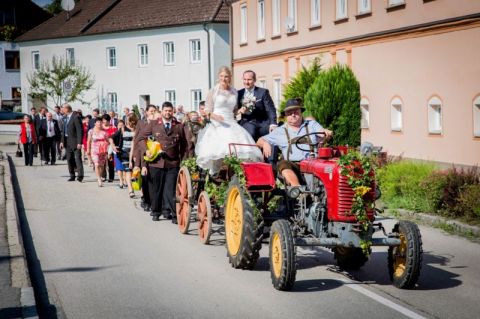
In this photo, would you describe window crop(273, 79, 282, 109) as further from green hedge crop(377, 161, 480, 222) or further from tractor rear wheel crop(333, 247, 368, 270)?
tractor rear wheel crop(333, 247, 368, 270)

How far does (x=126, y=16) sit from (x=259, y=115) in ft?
176

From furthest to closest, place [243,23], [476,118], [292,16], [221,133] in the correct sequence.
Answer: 1. [243,23]
2. [292,16]
3. [476,118]
4. [221,133]

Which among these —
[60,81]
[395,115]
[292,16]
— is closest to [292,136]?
[395,115]

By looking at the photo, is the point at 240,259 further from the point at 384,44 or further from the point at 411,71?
the point at 384,44

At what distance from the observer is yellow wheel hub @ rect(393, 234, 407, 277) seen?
31.0ft

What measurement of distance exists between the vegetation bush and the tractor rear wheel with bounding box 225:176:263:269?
18.4 feet

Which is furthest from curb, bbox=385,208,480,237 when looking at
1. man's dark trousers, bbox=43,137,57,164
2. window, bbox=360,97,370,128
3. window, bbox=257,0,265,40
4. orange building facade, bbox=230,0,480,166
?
window, bbox=257,0,265,40

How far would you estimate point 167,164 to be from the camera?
16062 millimetres

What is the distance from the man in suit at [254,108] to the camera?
13977 millimetres

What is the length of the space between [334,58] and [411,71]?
627cm

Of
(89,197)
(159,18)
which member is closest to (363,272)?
(89,197)

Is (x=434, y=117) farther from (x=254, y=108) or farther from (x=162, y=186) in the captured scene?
(x=254, y=108)

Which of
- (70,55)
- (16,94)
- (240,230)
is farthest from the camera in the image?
(16,94)

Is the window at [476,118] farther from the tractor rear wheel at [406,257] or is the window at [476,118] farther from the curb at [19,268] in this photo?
the tractor rear wheel at [406,257]
